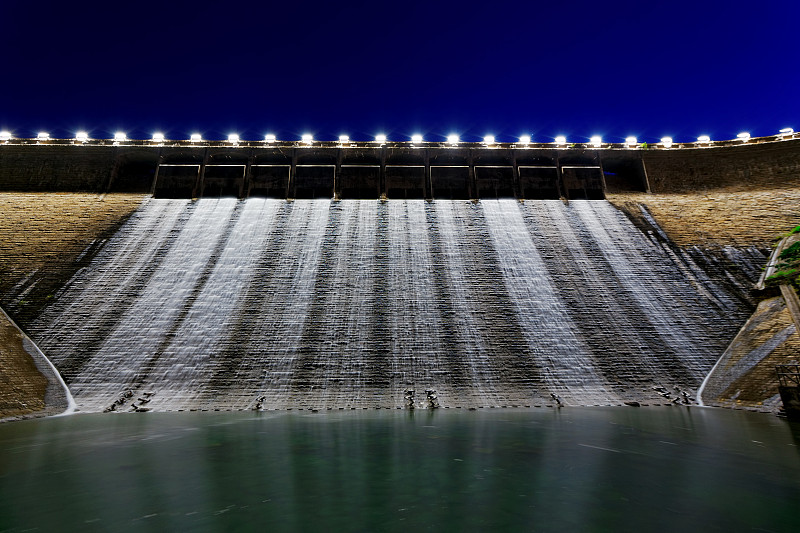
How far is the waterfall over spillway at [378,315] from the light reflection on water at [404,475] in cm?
318

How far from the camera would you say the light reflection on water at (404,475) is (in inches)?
200

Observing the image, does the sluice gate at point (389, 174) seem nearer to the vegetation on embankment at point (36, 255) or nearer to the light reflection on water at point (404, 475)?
the vegetation on embankment at point (36, 255)

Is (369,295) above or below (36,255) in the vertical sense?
below

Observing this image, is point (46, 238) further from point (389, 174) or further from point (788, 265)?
point (788, 265)

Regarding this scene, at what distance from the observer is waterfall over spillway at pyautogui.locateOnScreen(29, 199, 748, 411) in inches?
594

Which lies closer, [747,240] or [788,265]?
[788,265]

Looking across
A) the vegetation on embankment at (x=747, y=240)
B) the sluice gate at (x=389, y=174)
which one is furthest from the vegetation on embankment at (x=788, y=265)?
the sluice gate at (x=389, y=174)

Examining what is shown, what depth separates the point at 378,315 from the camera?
59.4 ft

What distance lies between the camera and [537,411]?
13633 mm

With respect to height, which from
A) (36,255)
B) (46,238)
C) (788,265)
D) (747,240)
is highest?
(46,238)

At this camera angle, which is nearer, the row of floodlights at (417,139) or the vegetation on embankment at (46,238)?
the vegetation on embankment at (46,238)

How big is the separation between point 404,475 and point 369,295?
12.5m

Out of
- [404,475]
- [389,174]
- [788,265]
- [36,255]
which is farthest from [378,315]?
[36,255]

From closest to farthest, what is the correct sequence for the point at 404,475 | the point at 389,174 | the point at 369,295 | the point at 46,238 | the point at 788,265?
the point at 404,475, the point at 788,265, the point at 369,295, the point at 46,238, the point at 389,174
